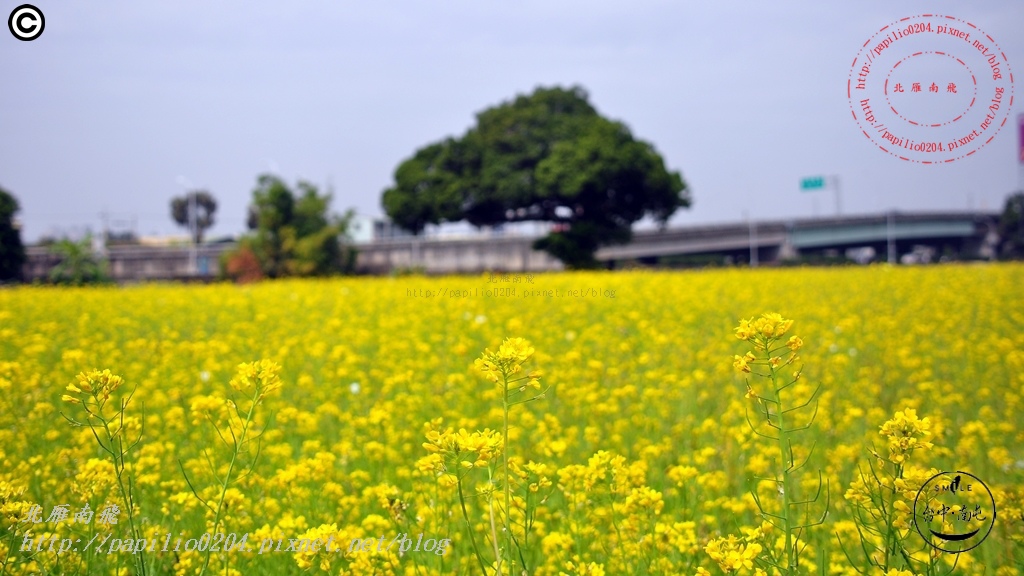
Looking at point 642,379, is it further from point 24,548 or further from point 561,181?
point 561,181

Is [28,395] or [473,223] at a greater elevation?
[473,223]

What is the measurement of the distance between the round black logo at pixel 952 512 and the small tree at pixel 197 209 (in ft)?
41.1

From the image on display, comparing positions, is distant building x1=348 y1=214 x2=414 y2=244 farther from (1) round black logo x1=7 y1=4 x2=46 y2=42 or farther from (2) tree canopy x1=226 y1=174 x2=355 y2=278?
(1) round black logo x1=7 y1=4 x2=46 y2=42

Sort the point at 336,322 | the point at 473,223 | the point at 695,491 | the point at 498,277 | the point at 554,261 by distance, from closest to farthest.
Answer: the point at 695,491
the point at 336,322
the point at 498,277
the point at 554,261
the point at 473,223

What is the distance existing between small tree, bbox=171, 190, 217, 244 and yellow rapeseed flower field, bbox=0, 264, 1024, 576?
184 inches

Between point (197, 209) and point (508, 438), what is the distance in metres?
12.5

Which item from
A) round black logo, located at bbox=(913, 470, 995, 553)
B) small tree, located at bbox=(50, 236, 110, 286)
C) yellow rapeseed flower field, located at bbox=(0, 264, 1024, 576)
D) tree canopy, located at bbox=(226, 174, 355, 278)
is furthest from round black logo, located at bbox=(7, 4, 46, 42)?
tree canopy, located at bbox=(226, 174, 355, 278)

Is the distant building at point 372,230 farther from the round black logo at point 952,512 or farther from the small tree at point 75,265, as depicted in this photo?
the round black logo at point 952,512

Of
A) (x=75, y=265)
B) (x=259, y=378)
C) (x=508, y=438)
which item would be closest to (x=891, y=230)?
(x=75, y=265)

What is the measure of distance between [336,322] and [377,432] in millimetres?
3570

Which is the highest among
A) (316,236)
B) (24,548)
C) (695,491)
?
(316,236)

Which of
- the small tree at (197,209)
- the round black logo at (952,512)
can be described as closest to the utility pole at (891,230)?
the small tree at (197,209)

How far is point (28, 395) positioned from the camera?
158 inches

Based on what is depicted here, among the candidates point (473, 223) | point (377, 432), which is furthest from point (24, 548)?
point (473, 223)
